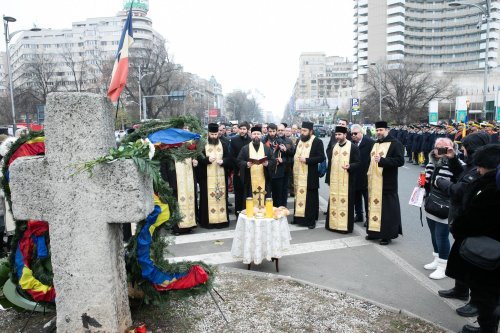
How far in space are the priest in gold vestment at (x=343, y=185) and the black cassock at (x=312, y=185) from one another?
0.39m

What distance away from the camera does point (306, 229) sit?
786cm

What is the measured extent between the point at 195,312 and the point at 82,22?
116 meters

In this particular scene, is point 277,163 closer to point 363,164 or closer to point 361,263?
point 363,164

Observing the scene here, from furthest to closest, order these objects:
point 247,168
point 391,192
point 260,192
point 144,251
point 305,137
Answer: point 305,137, point 247,168, point 260,192, point 391,192, point 144,251

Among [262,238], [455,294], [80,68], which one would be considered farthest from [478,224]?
[80,68]

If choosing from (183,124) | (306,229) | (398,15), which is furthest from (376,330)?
(398,15)

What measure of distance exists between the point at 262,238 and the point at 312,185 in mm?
2807

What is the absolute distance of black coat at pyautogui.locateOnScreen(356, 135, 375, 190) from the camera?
8.17 m

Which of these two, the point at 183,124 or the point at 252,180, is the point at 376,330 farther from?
the point at 252,180

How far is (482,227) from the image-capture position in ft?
11.1

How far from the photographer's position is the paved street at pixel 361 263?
4.56 metres

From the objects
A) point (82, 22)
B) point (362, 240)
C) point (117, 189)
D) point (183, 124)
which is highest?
point (82, 22)

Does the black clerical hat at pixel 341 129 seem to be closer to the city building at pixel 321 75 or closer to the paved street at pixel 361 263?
the paved street at pixel 361 263

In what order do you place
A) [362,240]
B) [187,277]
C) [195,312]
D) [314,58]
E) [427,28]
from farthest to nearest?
[314,58] → [427,28] → [362,240] → [195,312] → [187,277]
